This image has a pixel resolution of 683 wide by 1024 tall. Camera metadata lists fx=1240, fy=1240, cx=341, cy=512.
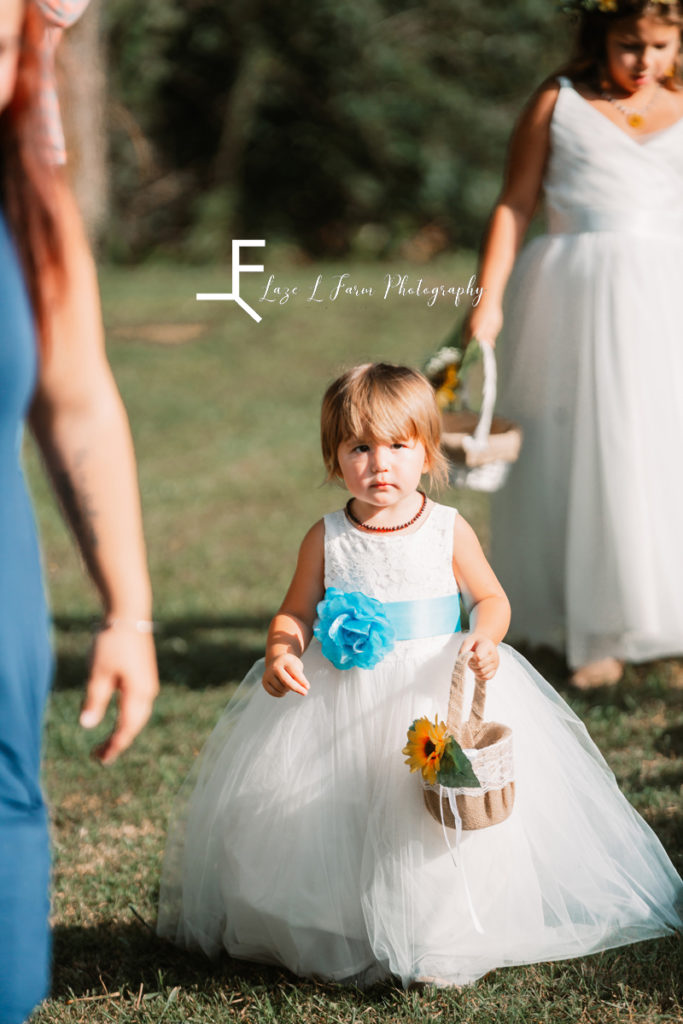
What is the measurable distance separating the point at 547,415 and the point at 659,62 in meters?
1.22

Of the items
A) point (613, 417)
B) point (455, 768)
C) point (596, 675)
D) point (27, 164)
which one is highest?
point (27, 164)

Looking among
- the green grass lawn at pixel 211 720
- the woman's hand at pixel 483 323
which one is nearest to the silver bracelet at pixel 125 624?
the green grass lawn at pixel 211 720

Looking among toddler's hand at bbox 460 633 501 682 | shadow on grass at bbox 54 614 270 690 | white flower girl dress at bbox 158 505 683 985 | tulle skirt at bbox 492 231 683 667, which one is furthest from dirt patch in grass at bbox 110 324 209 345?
toddler's hand at bbox 460 633 501 682

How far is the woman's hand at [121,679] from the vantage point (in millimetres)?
1833

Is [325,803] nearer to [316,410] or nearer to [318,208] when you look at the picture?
[316,410]

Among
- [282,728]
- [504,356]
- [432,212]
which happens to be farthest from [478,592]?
[432,212]

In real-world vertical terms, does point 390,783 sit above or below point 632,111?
below

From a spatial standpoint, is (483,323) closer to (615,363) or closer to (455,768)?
(615,363)

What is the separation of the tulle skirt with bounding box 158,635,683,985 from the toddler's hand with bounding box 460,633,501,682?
100 mm

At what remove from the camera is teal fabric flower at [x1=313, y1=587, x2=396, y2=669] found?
8.31 feet

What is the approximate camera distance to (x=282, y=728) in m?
2.67

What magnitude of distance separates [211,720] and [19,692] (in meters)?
2.79

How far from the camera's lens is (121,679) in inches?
72.9

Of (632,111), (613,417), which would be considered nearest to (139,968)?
(613,417)
